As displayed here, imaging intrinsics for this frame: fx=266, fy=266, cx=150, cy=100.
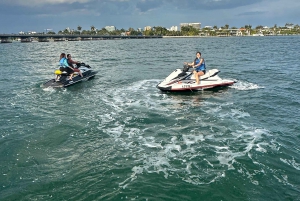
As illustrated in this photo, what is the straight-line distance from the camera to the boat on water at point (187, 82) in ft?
58.1

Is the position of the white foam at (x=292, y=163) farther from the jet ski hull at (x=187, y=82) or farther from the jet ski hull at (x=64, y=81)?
the jet ski hull at (x=64, y=81)

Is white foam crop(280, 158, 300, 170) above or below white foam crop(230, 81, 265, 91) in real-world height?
below

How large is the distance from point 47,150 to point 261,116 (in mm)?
9647

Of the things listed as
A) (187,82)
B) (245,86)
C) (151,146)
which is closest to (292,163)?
(151,146)

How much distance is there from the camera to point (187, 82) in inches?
706

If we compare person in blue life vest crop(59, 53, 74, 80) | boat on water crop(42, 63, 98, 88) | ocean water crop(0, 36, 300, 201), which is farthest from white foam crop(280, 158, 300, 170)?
person in blue life vest crop(59, 53, 74, 80)

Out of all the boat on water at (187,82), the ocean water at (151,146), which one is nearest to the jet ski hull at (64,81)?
the ocean water at (151,146)

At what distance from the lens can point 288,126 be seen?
1136 cm

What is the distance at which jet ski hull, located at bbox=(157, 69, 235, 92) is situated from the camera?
17.7m

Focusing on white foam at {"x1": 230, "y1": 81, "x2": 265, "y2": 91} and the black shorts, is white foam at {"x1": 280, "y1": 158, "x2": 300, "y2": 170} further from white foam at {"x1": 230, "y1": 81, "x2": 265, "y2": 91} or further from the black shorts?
the black shorts

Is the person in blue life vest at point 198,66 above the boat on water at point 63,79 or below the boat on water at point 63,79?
above

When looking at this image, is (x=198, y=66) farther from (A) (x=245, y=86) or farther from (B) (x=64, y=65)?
(B) (x=64, y=65)

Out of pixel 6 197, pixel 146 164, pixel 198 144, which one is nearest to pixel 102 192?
pixel 146 164

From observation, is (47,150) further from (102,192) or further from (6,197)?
(102,192)
